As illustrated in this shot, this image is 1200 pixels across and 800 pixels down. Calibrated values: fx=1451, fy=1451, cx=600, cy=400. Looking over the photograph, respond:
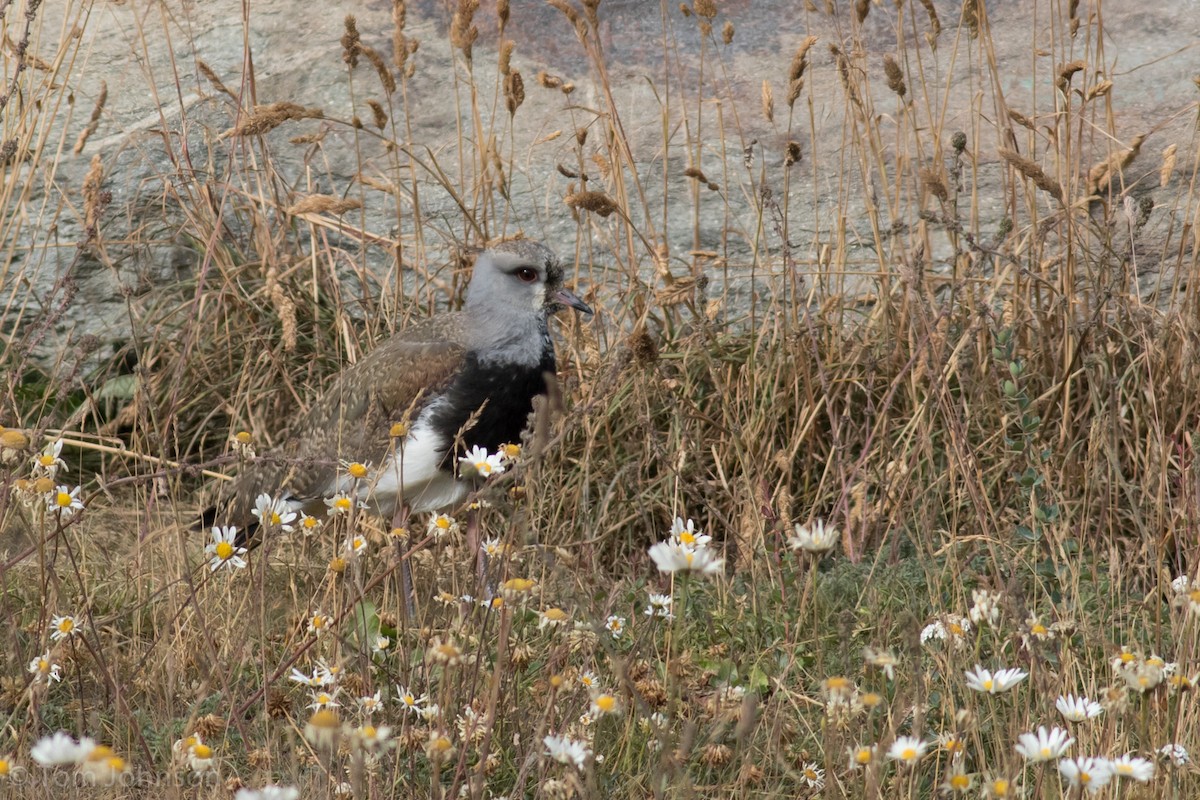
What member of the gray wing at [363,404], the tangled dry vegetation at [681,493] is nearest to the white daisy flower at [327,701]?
the tangled dry vegetation at [681,493]

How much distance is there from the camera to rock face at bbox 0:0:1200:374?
17.4 ft

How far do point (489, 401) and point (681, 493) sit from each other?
2.22 feet

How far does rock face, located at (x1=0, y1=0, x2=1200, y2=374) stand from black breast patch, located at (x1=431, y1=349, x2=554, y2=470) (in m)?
0.65

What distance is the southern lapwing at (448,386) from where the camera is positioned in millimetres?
4379

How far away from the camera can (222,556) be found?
278 centimetres

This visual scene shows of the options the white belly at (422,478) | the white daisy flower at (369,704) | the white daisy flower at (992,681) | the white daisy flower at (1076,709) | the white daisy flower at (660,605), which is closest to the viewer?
the white daisy flower at (992,681)

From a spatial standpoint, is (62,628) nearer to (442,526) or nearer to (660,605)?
(442,526)

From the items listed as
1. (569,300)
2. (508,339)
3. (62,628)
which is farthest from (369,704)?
(569,300)

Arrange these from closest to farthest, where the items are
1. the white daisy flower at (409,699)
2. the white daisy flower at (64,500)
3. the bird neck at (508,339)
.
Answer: the white daisy flower at (409,699) < the white daisy flower at (64,500) < the bird neck at (508,339)

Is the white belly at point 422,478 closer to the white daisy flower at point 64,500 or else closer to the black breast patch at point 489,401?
the black breast patch at point 489,401

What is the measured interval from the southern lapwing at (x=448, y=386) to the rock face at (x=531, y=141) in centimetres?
43

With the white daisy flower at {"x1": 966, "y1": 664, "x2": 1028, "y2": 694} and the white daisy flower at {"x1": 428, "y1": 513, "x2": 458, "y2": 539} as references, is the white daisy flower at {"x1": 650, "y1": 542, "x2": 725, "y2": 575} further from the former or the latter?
the white daisy flower at {"x1": 428, "y1": 513, "x2": 458, "y2": 539}

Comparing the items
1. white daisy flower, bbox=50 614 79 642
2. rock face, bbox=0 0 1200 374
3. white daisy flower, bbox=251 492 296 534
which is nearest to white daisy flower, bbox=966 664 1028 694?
white daisy flower, bbox=251 492 296 534

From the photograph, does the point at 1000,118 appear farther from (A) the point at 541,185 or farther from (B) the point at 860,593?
(A) the point at 541,185
